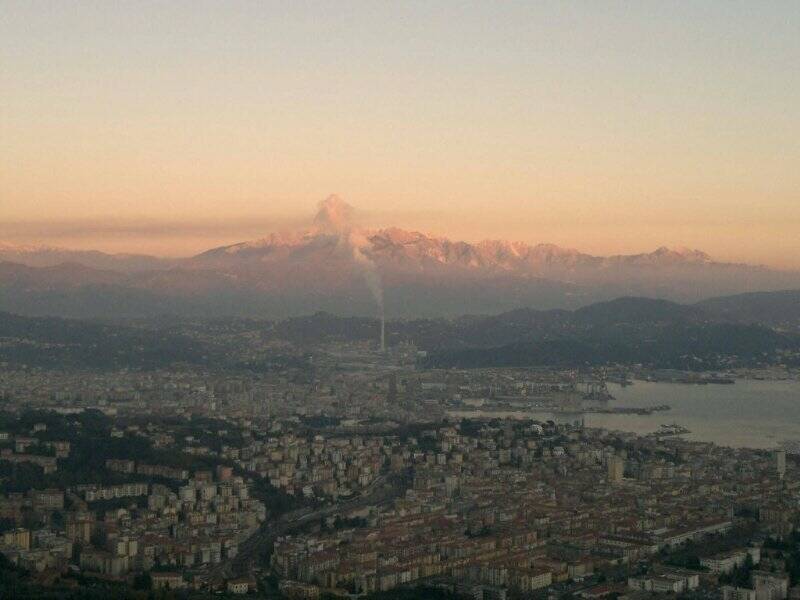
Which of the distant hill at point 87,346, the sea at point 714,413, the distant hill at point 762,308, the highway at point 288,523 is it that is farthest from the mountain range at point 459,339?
the highway at point 288,523

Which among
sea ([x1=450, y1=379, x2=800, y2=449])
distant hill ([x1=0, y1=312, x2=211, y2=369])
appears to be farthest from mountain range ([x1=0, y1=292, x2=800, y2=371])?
sea ([x1=450, y1=379, x2=800, y2=449])

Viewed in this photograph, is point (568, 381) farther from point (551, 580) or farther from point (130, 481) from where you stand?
point (551, 580)

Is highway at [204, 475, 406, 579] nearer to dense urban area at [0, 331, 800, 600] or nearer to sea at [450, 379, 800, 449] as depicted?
dense urban area at [0, 331, 800, 600]

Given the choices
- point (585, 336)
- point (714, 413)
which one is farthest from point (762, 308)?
point (714, 413)

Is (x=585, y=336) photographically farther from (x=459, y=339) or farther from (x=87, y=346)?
(x=87, y=346)

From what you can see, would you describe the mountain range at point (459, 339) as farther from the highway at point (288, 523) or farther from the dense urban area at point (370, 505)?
the highway at point (288, 523)

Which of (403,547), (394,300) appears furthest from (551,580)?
(394,300)

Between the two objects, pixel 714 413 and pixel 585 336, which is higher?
pixel 585 336

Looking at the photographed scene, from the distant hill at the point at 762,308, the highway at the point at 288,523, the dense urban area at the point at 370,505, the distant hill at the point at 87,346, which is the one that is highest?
the distant hill at the point at 762,308
